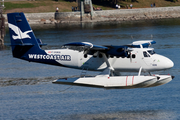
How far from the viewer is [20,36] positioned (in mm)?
27500

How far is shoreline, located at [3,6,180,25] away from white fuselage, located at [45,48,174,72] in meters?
66.8

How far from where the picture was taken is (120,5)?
10406 cm

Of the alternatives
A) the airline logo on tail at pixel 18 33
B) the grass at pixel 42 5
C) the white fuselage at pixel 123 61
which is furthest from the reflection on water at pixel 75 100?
the grass at pixel 42 5

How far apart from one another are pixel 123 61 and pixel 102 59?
1.73 metres

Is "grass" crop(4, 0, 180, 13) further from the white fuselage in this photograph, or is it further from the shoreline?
the white fuselage

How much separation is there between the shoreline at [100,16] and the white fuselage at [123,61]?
→ 219 ft

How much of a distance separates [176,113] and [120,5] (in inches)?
3255

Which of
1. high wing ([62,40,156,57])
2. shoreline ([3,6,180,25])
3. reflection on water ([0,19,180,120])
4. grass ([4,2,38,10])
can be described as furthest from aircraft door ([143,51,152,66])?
grass ([4,2,38,10])

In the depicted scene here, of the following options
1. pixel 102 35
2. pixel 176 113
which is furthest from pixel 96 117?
pixel 102 35

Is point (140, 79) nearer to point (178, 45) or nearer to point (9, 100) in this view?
Result: point (9, 100)

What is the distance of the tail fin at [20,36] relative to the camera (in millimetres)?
27469

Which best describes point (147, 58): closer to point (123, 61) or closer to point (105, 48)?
point (123, 61)

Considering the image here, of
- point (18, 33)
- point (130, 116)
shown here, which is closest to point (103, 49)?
point (130, 116)

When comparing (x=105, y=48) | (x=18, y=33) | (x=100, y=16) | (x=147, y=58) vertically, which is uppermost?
(x=18, y=33)
